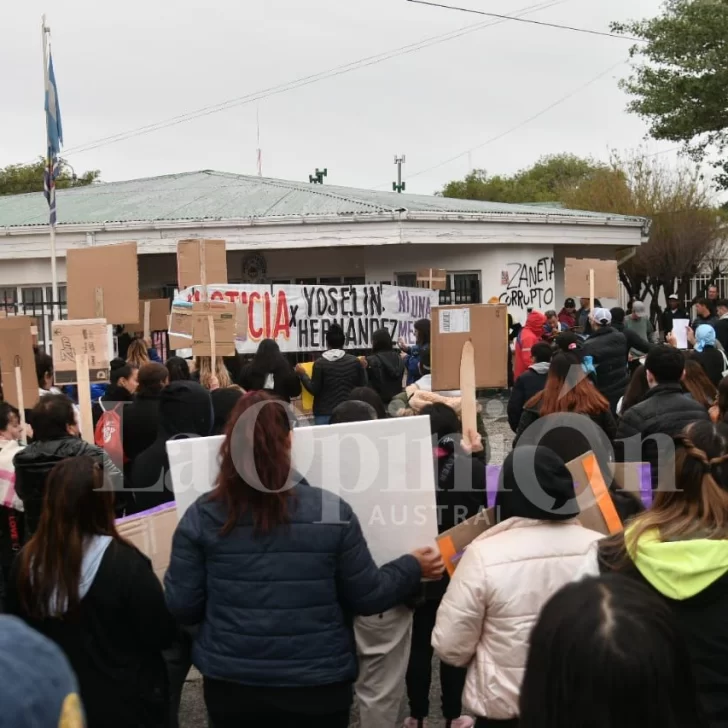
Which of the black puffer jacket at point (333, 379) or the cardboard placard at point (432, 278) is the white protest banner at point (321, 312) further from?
the black puffer jacket at point (333, 379)

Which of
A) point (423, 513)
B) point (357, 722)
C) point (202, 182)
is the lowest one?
point (357, 722)

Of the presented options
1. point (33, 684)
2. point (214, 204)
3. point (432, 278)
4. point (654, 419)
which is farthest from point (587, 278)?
point (33, 684)

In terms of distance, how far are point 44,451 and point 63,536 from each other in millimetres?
1260

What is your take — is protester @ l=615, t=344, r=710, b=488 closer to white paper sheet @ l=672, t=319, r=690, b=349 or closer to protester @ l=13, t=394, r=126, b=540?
protester @ l=13, t=394, r=126, b=540

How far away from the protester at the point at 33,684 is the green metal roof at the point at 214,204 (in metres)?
16.2

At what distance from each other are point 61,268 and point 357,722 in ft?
49.1

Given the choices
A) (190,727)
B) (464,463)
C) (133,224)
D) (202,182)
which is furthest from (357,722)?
(202,182)

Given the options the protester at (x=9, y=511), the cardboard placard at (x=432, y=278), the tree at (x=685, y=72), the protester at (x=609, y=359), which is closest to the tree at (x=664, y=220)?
the tree at (x=685, y=72)

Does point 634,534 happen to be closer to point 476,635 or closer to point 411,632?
A: point 476,635

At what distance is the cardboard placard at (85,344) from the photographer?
7109 mm

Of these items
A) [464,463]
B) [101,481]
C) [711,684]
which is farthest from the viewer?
[464,463]

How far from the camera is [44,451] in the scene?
182 inches

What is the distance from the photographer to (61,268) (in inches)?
728

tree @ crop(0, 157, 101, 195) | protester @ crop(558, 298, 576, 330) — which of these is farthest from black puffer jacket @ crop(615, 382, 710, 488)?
tree @ crop(0, 157, 101, 195)
